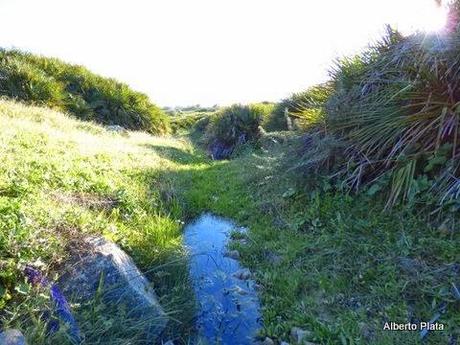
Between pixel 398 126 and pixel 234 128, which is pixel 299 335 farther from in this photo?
pixel 234 128

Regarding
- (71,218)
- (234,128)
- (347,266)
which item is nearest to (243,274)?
(347,266)

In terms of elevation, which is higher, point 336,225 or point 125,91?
point 125,91

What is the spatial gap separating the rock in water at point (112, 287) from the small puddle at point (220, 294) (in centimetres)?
46

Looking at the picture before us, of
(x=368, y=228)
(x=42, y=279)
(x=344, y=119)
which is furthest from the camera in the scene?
(x=344, y=119)

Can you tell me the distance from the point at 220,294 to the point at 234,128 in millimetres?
9168

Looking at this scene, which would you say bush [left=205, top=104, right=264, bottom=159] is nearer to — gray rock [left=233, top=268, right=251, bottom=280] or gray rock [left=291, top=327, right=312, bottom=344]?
gray rock [left=233, top=268, right=251, bottom=280]

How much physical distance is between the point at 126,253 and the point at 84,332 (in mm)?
1193

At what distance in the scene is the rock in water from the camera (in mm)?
2930

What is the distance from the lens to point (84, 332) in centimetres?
262

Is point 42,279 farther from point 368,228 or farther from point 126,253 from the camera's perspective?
point 368,228

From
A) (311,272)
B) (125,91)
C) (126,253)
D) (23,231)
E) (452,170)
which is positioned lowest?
(311,272)

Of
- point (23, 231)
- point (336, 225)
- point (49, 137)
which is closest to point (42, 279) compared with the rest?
point (23, 231)

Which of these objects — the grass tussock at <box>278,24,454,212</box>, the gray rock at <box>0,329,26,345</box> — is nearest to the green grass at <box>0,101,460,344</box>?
the gray rock at <box>0,329,26,345</box>

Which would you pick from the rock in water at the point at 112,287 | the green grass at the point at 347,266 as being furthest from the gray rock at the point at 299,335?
the rock in water at the point at 112,287
